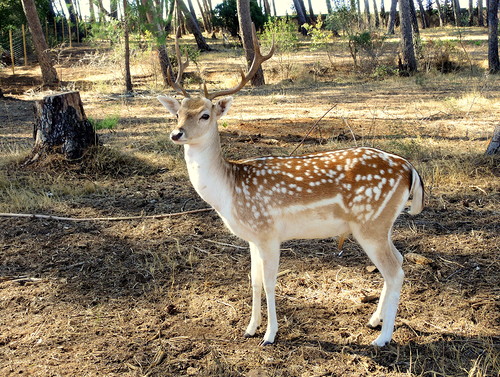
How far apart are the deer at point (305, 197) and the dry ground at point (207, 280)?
0.35 metres

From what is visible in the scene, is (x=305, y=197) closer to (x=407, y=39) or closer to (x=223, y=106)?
(x=223, y=106)

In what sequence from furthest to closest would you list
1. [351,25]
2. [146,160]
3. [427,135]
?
[351,25] < [427,135] < [146,160]

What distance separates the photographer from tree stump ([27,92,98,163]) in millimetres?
7246

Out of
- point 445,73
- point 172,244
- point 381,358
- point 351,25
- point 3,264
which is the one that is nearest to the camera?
point 381,358

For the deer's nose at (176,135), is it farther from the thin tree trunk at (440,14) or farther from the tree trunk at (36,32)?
the thin tree trunk at (440,14)

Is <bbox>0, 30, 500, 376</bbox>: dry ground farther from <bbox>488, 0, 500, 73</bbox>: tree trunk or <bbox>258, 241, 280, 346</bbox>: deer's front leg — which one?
<bbox>488, 0, 500, 73</bbox>: tree trunk

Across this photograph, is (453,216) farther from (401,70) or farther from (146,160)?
(401,70)

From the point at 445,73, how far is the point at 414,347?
1577cm

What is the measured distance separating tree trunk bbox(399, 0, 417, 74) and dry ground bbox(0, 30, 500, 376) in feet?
30.5

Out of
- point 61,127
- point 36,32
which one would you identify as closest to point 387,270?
point 61,127

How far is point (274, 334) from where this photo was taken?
3.58 m

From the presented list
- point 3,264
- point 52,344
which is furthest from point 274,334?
point 3,264

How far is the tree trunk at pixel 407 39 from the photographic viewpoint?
Answer: 16.8m

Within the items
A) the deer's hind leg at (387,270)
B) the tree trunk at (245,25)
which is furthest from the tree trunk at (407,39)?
the deer's hind leg at (387,270)
